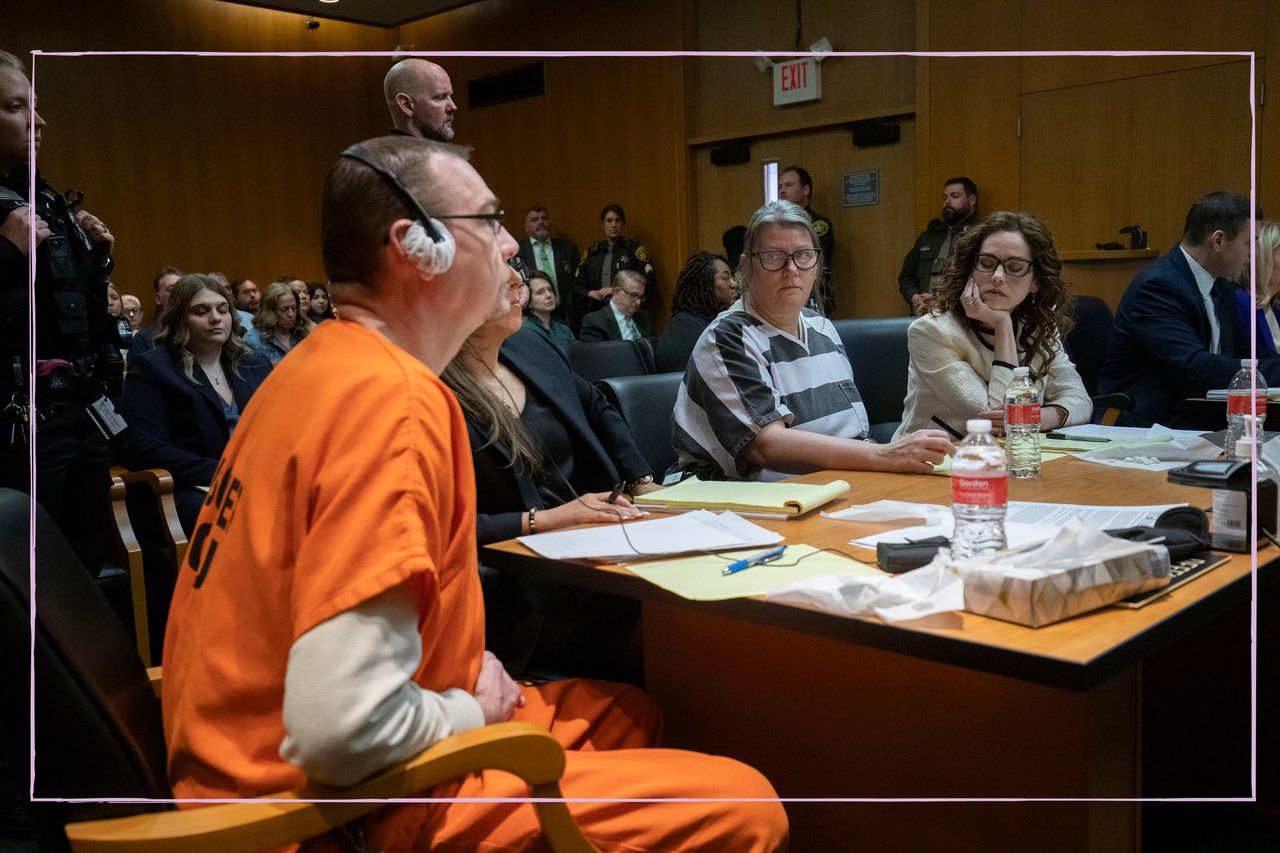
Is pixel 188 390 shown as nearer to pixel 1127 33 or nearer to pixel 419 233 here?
pixel 419 233

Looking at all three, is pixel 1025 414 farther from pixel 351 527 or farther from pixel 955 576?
pixel 351 527

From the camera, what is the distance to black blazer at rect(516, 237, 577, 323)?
8.23 meters

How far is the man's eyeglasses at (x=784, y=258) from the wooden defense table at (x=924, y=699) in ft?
2.23

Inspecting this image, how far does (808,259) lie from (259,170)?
5.47m

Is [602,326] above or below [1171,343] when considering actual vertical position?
above

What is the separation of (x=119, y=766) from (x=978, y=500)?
957mm

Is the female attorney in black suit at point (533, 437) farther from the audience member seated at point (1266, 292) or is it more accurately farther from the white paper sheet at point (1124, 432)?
the audience member seated at point (1266, 292)

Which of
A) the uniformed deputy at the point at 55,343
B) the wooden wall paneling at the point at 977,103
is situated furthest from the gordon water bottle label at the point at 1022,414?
the wooden wall paneling at the point at 977,103

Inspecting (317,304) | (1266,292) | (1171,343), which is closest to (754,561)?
(1171,343)

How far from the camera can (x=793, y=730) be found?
1.45m

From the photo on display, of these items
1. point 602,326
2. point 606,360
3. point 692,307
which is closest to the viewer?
point 606,360

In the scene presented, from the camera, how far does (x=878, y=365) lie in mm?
3412

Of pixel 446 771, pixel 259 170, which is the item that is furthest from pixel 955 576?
pixel 259 170

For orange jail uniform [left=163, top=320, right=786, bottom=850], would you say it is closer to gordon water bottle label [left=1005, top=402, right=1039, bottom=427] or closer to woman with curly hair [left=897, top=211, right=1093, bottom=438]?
gordon water bottle label [left=1005, top=402, right=1039, bottom=427]
